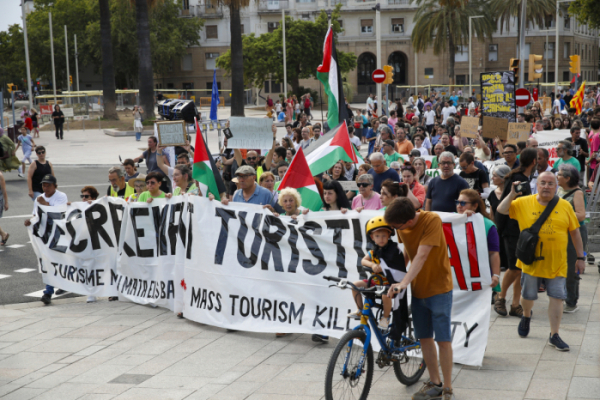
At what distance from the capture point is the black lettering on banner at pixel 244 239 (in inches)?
276

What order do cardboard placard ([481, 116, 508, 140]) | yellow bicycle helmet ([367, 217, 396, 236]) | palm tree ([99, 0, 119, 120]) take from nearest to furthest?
yellow bicycle helmet ([367, 217, 396, 236]), cardboard placard ([481, 116, 508, 140]), palm tree ([99, 0, 119, 120])

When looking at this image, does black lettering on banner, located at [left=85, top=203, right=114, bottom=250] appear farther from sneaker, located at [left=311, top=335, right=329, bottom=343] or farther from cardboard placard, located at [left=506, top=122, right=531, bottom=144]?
cardboard placard, located at [left=506, top=122, right=531, bottom=144]

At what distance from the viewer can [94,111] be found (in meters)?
49.5

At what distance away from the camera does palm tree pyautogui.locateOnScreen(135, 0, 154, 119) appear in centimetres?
3328

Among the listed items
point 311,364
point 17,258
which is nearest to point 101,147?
point 17,258

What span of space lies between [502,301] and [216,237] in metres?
3.27

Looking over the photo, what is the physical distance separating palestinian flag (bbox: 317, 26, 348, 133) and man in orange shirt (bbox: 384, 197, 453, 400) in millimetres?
4930

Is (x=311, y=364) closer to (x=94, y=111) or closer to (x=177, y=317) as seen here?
(x=177, y=317)

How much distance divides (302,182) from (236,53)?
25.8 meters

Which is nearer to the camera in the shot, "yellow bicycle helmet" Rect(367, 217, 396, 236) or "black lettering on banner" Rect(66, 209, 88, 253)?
"yellow bicycle helmet" Rect(367, 217, 396, 236)

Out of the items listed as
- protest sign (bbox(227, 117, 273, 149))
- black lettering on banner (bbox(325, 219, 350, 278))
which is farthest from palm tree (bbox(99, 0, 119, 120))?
black lettering on banner (bbox(325, 219, 350, 278))

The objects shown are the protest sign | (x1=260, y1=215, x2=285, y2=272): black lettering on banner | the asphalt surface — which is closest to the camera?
(x1=260, y1=215, x2=285, y2=272): black lettering on banner

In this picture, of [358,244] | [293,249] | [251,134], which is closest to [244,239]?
[293,249]

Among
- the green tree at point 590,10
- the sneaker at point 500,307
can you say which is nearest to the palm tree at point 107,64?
the green tree at point 590,10
